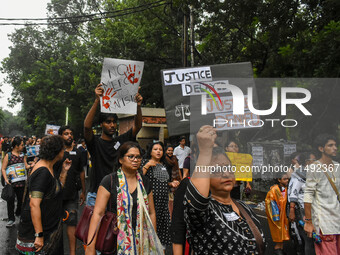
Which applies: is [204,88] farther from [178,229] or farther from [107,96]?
[178,229]

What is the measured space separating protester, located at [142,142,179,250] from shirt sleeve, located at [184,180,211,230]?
2.35 metres

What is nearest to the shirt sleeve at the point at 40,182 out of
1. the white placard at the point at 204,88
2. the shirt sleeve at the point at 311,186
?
the white placard at the point at 204,88

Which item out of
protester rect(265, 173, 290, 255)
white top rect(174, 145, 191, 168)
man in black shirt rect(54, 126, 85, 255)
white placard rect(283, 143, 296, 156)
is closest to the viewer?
man in black shirt rect(54, 126, 85, 255)

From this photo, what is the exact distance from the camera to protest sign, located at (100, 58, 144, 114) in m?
4.40

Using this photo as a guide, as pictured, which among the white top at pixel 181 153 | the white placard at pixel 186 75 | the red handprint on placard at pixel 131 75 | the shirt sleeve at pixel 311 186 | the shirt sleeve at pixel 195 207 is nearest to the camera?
the shirt sleeve at pixel 195 207

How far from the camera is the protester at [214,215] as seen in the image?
6.54 feet

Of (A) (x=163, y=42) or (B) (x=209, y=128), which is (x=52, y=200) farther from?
(A) (x=163, y=42)

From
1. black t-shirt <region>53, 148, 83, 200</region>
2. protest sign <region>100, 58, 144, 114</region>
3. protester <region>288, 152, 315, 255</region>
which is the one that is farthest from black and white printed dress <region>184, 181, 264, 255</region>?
protester <region>288, 152, 315, 255</region>

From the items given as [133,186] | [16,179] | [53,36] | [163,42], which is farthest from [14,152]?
[53,36]

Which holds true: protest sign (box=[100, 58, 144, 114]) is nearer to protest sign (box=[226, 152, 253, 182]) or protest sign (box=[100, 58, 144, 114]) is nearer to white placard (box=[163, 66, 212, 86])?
white placard (box=[163, 66, 212, 86])

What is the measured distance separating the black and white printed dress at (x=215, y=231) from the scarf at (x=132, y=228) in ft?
3.05

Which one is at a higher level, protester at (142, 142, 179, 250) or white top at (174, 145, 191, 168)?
white top at (174, 145, 191, 168)

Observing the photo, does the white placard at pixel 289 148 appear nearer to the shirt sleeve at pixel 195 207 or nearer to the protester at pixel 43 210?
the protester at pixel 43 210

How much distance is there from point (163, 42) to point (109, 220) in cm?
1572
